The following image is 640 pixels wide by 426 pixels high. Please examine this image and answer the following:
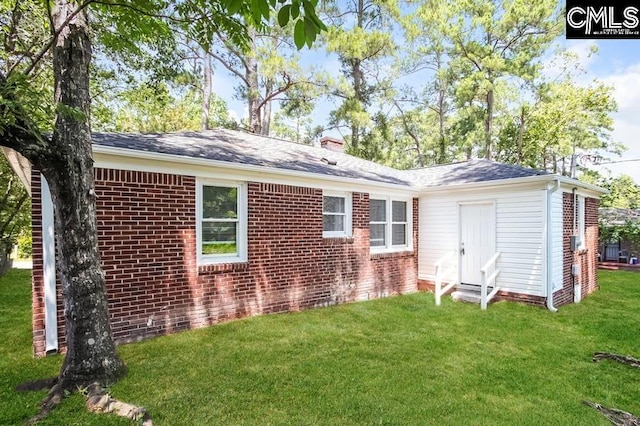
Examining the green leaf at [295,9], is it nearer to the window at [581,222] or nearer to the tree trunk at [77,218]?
the tree trunk at [77,218]

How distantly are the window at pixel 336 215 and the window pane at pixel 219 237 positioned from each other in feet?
7.27

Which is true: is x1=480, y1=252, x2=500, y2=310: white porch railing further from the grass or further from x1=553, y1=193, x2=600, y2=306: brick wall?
x1=553, y1=193, x2=600, y2=306: brick wall

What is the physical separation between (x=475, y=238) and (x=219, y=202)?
6472 mm

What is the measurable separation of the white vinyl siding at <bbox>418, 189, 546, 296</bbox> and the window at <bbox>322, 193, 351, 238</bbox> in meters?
2.88

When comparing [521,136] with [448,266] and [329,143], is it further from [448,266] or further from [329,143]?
[448,266]

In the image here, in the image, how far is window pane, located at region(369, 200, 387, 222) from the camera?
901cm

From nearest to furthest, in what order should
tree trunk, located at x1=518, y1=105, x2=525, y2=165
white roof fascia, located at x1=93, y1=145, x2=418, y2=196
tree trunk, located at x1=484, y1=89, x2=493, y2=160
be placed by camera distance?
white roof fascia, located at x1=93, y1=145, x2=418, y2=196, tree trunk, located at x1=484, y1=89, x2=493, y2=160, tree trunk, located at x1=518, y1=105, x2=525, y2=165

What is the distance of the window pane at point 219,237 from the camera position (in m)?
6.29

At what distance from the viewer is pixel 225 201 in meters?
6.51

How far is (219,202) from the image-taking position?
6438 millimetres

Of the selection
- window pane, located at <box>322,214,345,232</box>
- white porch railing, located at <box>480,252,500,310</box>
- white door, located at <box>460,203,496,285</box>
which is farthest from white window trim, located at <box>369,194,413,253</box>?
white porch railing, located at <box>480,252,500,310</box>

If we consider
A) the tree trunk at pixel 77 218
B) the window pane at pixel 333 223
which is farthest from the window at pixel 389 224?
the tree trunk at pixel 77 218

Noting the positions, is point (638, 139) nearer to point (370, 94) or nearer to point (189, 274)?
point (370, 94)

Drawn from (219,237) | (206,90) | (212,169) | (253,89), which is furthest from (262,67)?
(219,237)
